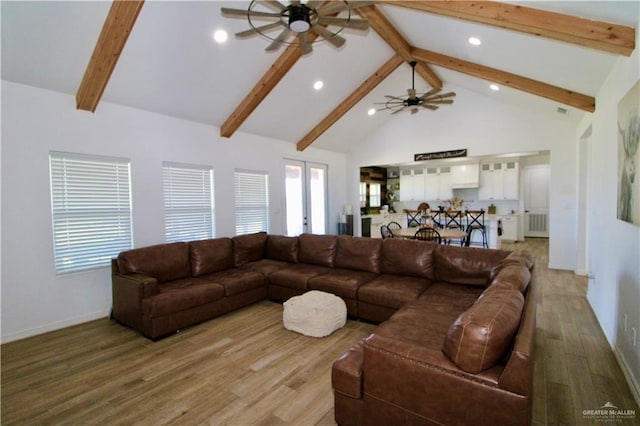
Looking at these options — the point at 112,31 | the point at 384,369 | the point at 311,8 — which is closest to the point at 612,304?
the point at 384,369

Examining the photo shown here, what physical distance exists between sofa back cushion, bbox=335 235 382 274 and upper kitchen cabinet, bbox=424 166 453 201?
632 cm

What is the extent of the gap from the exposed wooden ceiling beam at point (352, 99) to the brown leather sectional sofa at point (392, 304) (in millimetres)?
2914

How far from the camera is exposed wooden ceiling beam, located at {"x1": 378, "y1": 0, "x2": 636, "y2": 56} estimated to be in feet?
7.55

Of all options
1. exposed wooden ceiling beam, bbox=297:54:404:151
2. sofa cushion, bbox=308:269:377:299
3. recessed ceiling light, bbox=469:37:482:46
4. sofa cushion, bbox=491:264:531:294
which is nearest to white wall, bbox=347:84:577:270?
exposed wooden ceiling beam, bbox=297:54:404:151

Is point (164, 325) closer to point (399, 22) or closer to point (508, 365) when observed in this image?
point (508, 365)

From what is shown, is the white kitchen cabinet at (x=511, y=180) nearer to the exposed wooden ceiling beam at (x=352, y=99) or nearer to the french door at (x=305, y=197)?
the exposed wooden ceiling beam at (x=352, y=99)

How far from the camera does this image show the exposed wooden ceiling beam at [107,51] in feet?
9.33

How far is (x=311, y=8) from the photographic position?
247 cm

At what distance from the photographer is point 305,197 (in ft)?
24.0

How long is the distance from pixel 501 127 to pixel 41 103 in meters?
7.63

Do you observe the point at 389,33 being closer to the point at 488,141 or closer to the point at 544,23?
the point at 544,23

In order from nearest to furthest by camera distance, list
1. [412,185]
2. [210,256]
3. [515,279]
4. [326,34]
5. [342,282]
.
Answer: [515,279] → [326,34] → [342,282] → [210,256] → [412,185]

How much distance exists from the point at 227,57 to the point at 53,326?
12.7ft

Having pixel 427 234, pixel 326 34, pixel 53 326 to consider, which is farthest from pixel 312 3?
pixel 53 326
